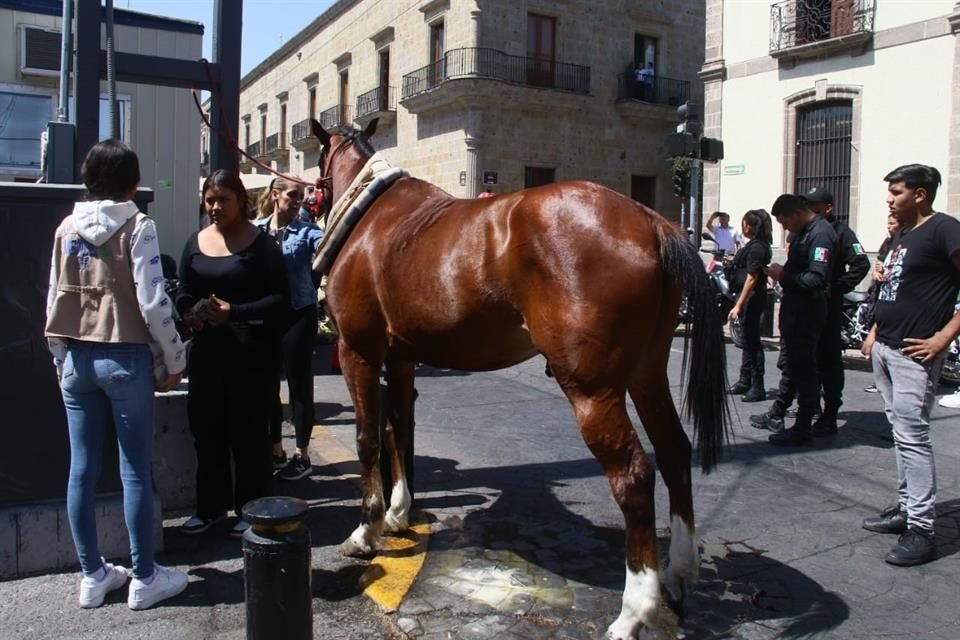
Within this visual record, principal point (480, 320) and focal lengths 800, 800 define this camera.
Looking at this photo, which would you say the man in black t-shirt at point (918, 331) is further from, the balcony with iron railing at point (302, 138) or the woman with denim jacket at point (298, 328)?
the balcony with iron railing at point (302, 138)

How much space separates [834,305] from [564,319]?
176 inches

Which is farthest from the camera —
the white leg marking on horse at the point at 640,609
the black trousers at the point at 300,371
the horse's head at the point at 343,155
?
the black trousers at the point at 300,371

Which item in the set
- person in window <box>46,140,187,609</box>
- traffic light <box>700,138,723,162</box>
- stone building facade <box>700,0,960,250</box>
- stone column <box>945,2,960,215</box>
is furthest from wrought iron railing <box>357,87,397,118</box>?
person in window <box>46,140,187,609</box>

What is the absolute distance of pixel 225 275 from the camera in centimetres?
413

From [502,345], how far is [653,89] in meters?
26.9

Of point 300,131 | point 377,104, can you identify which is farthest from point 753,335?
point 300,131

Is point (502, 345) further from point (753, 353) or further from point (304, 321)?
point (753, 353)

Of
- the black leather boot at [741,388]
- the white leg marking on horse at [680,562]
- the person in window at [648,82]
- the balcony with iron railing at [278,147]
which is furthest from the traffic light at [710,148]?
the balcony with iron railing at [278,147]

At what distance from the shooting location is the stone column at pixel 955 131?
537 inches

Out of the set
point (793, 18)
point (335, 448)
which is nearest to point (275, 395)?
point (335, 448)

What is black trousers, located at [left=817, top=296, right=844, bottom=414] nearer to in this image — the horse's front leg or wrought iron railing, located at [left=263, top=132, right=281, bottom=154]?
the horse's front leg

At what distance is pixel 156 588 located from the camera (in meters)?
3.50

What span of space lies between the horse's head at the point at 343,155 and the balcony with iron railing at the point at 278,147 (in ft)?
125

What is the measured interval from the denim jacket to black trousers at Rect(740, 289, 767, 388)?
4.70m
